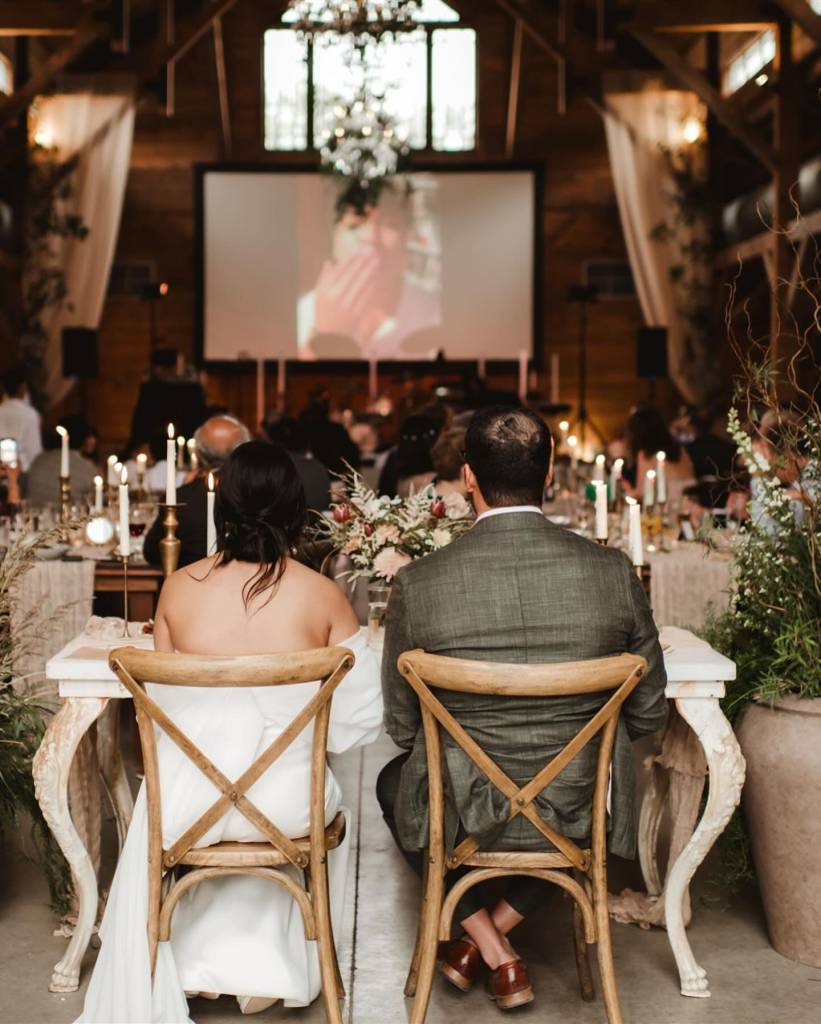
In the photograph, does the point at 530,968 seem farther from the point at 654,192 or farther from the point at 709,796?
the point at 654,192

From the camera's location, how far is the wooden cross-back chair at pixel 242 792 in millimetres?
2535

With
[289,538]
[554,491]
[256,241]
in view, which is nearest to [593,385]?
[256,241]

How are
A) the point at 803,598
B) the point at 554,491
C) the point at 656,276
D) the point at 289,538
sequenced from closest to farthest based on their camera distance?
the point at 289,538, the point at 803,598, the point at 554,491, the point at 656,276

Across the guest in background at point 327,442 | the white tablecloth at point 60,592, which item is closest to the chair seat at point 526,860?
the white tablecloth at point 60,592

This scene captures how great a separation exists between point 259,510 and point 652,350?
9.64 metres

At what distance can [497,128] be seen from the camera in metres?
15.0

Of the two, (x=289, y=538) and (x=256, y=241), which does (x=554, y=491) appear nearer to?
(x=289, y=538)

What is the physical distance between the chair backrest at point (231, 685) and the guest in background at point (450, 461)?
2368 mm

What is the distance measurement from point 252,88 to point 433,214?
2.33 m

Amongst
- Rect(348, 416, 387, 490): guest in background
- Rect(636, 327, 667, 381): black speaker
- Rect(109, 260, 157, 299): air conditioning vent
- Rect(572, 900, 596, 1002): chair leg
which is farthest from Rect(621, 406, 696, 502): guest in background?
Rect(109, 260, 157, 299): air conditioning vent

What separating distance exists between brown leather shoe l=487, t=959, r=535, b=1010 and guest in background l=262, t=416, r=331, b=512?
2.41 m

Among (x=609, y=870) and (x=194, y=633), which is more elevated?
(x=194, y=633)

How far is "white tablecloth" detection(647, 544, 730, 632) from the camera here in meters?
5.47

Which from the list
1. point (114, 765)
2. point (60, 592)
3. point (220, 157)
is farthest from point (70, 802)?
point (220, 157)
